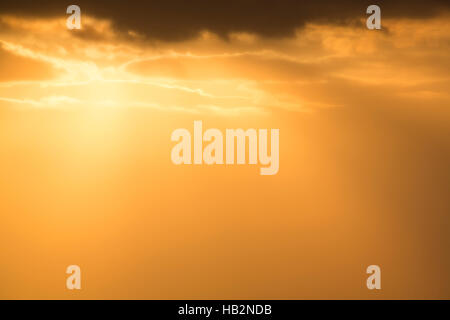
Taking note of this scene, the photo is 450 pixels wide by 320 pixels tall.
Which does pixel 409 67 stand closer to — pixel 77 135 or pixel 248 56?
pixel 248 56

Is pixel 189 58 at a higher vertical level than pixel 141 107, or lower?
higher

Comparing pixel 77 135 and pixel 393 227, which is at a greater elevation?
pixel 77 135

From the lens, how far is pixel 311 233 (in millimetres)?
3797

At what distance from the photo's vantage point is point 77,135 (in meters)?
3.83

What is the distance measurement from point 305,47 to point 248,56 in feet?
1.42

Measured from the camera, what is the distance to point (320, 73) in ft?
12.6

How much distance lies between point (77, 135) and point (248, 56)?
141 cm

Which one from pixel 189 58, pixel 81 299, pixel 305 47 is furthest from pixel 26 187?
pixel 305 47

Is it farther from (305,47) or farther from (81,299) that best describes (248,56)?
(81,299)

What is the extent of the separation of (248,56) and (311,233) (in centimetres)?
141
